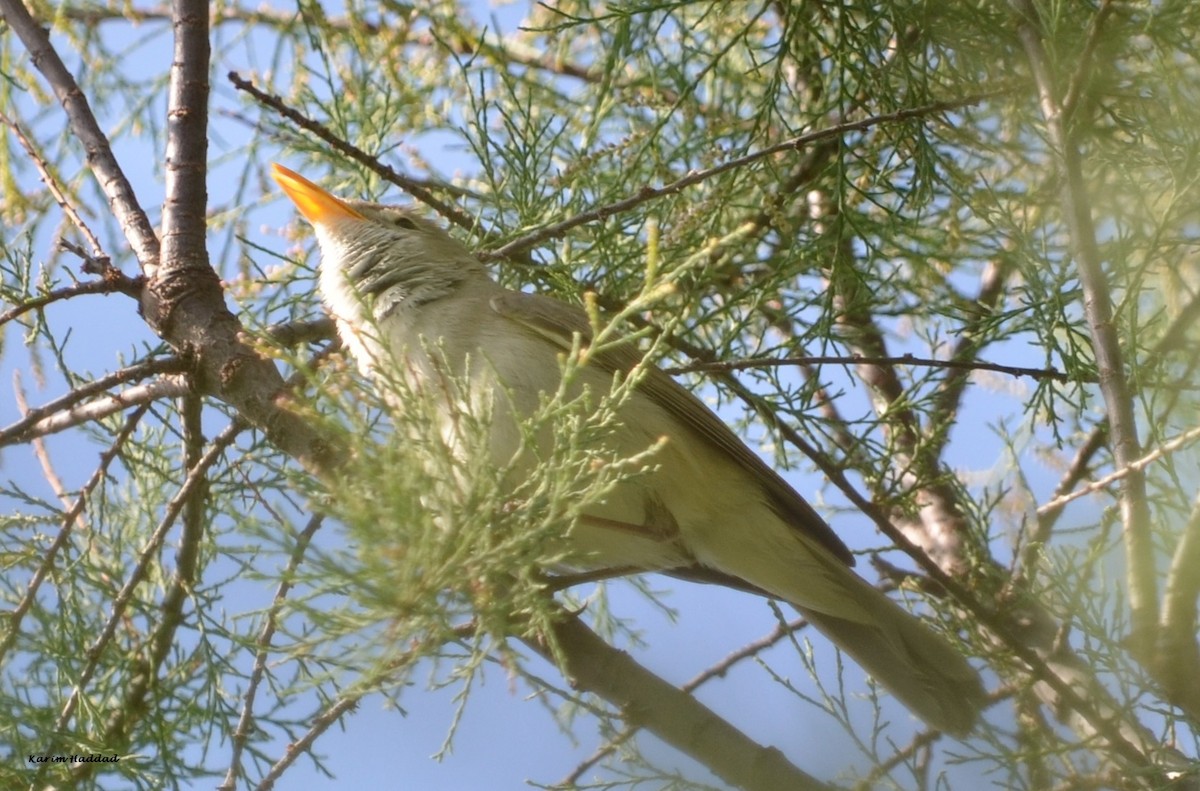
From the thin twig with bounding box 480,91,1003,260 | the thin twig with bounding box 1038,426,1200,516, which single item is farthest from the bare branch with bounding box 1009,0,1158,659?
the thin twig with bounding box 480,91,1003,260

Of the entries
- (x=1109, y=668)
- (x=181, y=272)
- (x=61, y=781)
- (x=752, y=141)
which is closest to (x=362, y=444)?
(x=181, y=272)

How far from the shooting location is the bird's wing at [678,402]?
343cm

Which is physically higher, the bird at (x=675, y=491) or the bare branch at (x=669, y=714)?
the bird at (x=675, y=491)

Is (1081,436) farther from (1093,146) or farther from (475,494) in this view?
(475,494)

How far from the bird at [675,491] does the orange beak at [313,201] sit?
6cm

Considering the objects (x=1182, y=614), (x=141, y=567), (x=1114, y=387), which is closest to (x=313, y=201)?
(x=141, y=567)

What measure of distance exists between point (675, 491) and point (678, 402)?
0.25 metres

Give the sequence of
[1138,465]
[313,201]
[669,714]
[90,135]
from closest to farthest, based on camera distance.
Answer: [1138,465], [669,714], [90,135], [313,201]

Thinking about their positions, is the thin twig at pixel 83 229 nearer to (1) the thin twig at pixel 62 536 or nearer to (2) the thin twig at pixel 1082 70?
(1) the thin twig at pixel 62 536

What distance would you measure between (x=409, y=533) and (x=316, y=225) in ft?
7.23

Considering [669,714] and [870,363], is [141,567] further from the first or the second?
[870,363]

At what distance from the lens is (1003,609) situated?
3549mm

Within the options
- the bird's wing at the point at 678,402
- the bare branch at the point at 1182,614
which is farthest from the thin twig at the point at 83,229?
the bare branch at the point at 1182,614

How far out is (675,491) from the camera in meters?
3.53
